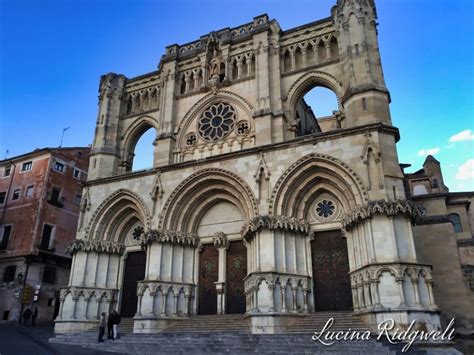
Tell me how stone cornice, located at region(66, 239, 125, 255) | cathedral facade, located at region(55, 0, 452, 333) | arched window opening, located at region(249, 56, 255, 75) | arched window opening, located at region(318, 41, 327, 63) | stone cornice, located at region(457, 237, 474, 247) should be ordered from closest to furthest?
1. cathedral facade, located at region(55, 0, 452, 333)
2. arched window opening, located at region(318, 41, 327, 63)
3. stone cornice, located at region(66, 239, 125, 255)
4. arched window opening, located at region(249, 56, 255, 75)
5. stone cornice, located at region(457, 237, 474, 247)

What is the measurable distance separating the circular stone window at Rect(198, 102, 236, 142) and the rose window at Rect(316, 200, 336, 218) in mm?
5846

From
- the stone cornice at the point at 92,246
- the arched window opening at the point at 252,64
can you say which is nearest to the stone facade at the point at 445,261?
the arched window opening at the point at 252,64

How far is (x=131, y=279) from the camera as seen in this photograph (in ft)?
61.6

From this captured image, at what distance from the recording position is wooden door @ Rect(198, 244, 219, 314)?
16.7 m

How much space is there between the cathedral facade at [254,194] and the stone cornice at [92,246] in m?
0.07

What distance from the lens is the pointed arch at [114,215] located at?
1906cm

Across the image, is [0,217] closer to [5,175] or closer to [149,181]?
[5,175]

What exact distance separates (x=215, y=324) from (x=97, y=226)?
795 cm

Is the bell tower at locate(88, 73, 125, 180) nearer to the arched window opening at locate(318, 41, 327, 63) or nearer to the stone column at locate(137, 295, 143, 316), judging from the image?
the stone column at locate(137, 295, 143, 316)

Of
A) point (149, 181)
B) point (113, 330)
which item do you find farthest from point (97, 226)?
point (113, 330)

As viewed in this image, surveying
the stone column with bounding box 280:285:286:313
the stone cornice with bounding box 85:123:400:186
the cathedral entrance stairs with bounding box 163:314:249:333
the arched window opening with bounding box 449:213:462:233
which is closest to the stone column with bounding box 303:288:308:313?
the stone column with bounding box 280:285:286:313

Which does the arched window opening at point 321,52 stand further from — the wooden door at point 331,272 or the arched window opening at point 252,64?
the wooden door at point 331,272

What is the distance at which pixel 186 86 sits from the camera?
21031mm

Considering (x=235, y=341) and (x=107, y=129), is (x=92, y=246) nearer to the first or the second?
(x=107, y=129)
